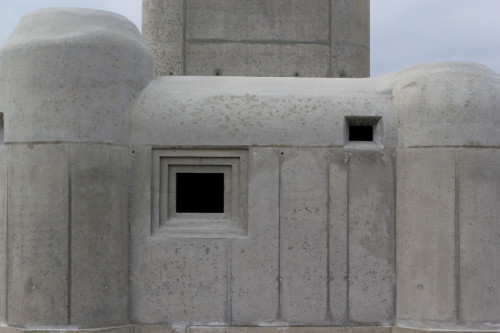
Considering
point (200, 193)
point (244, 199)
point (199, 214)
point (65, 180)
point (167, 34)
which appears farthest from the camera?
point (167, 34)

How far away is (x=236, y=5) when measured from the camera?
11.3 metres

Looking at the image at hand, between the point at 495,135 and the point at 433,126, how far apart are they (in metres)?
0.66

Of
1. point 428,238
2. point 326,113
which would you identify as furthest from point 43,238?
point 428,238

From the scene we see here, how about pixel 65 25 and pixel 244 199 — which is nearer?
pixel 65 25

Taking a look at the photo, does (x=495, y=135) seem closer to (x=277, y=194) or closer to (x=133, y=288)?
(x=277, y=194)

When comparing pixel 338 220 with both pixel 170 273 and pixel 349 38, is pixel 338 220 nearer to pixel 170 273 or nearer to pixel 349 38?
pixel 170 273

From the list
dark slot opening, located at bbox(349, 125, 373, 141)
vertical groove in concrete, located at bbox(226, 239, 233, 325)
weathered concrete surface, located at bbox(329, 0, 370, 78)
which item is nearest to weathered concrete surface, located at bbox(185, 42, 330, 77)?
weathered concrete surface, located at bbox(329, 0, 370, 78)

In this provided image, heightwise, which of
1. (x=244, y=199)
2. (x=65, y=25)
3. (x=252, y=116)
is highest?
(x=65, y=25)

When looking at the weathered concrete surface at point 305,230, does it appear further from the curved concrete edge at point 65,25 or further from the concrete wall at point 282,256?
the curved concrete edge at point 65,25

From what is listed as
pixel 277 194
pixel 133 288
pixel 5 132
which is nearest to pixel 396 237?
pixel 277 194

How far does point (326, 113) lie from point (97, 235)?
270 cm

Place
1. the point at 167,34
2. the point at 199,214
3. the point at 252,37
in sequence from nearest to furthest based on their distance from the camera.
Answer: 1. the point at 199,214
2. the point at 252,37
3. the point at 167,34

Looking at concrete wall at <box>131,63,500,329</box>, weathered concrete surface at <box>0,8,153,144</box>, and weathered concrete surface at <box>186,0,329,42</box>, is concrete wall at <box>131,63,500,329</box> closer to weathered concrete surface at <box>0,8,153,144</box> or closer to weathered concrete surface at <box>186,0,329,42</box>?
weathered concrete surface at <box>0,8,153,144</box>

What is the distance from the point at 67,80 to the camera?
8.17 metres
